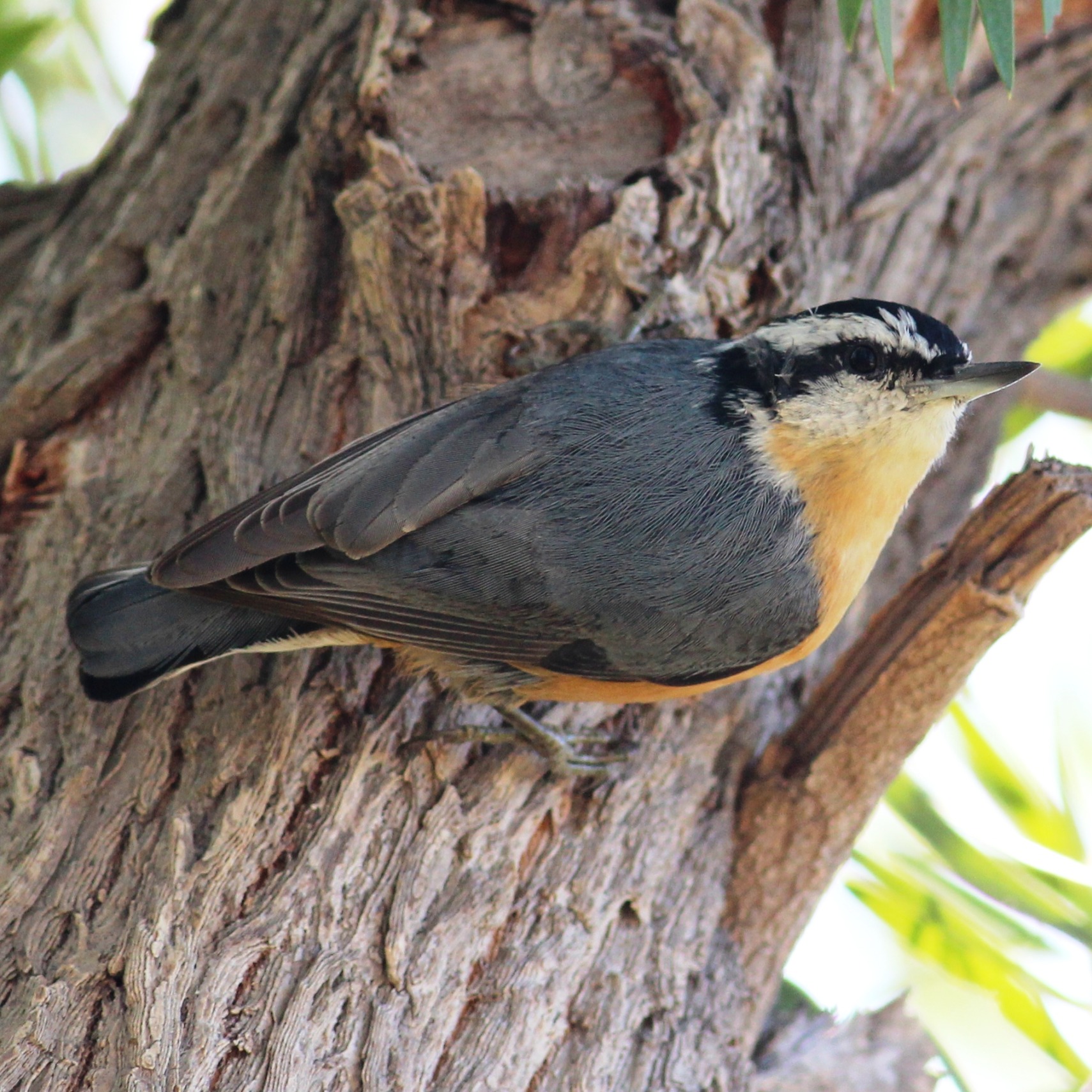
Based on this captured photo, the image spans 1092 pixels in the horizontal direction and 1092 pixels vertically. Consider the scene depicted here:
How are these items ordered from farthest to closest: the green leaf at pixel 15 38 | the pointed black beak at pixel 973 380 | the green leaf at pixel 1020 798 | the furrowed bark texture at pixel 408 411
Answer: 1. the green leaf at pixel 15 38
2. the green leaf at pixel 1020 798
3. the pointed black beak at pixel 973 380
4. the furrowed bark texture at pixel 408 411

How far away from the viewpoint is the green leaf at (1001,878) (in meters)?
2.73

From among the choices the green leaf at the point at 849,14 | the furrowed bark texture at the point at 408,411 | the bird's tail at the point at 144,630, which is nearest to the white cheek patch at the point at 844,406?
the furrowed bark texture at the point at 408,411

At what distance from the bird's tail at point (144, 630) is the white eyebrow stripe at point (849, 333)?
1174mm

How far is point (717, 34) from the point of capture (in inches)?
121

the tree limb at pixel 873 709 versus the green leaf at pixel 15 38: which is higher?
the green leaf at pixel 15 38

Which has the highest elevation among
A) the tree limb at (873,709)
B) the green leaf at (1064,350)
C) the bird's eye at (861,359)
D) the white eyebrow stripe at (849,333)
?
the white eyebrow stripe at (849,333)

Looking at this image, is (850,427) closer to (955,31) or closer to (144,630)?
(955,31)

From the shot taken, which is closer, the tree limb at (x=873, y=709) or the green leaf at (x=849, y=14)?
the green leaf at (x=849, y=14)

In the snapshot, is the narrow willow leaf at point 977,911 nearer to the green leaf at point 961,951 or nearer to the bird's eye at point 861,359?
the green leaf at point 961,951

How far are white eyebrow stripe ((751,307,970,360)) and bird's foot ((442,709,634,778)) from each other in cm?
96

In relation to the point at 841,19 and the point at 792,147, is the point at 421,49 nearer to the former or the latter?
the point at 792,147

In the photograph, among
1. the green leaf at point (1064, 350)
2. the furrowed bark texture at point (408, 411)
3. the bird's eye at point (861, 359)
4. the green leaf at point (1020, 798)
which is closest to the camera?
the furrowed bark texture at point (408, 411)

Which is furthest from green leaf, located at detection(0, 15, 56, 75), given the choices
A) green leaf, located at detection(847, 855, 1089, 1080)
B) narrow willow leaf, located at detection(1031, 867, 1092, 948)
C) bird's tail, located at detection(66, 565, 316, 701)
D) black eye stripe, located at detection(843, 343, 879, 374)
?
narrow willow leaf, located at detection(1031, 867, 1092, 948)

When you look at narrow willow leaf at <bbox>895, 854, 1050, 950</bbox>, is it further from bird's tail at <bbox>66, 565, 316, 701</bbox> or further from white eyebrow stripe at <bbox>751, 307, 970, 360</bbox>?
bird's tail at <bbox>66, 565, 316, 701</bbox>
